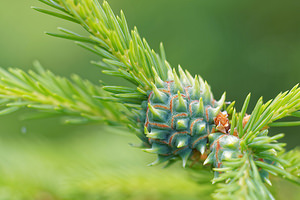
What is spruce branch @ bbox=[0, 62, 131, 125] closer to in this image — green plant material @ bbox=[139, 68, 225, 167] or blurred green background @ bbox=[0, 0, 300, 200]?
green plant material @ bbox=[139, 68, 225, 167]

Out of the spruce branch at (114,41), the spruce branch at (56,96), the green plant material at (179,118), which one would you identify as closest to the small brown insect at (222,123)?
the green plant material at (179,118)

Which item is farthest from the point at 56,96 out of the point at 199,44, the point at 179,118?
the point at 199,44

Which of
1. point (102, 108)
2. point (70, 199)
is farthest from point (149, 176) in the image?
point (102, 108)

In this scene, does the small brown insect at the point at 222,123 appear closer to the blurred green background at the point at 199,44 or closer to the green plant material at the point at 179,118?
the green plant material at the point at 179,118

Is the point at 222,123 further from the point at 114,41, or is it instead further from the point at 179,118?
the point at 114,41

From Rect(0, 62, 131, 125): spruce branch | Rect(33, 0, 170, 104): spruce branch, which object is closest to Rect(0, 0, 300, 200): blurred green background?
Rect(0, 62, 131, 125): spruce branch
